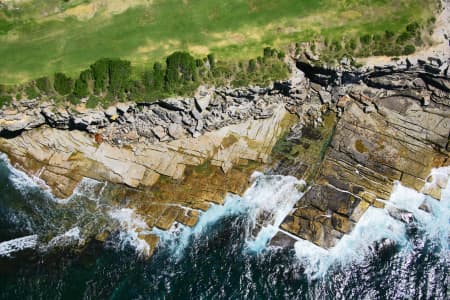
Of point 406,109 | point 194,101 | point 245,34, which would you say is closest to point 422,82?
point 406,109

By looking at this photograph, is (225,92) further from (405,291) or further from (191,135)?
(405,291)

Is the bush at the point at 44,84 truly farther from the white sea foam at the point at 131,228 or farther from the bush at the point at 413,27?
the bush at the point at 413,27

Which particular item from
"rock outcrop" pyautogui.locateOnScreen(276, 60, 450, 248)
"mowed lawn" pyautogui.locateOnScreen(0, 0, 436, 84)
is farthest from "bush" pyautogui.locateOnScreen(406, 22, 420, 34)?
"rock outcrop" pyautogui.locateOnScreen(276, 60, 450, 248)

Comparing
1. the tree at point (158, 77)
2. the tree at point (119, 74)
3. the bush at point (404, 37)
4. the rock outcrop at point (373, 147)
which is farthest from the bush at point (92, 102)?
the bush at point (404, 37)

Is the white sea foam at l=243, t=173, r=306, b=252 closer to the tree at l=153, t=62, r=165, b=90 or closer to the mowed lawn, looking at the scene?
the mowed lawn

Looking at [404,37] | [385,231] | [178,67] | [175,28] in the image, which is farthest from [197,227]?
[404,37]

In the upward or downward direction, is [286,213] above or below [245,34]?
below
